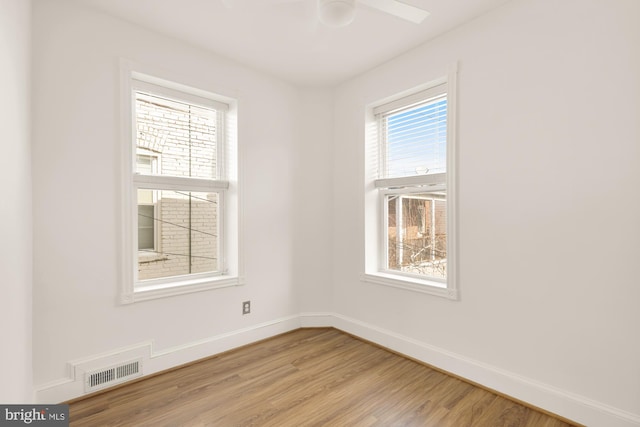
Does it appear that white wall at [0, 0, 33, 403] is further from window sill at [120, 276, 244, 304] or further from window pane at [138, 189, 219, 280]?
window pane at [138, 189, 219, 280]

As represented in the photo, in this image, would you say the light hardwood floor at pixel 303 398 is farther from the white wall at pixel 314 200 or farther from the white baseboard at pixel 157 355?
the white wall at pixel 314 200

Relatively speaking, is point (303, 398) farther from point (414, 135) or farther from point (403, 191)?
point (414, 135)

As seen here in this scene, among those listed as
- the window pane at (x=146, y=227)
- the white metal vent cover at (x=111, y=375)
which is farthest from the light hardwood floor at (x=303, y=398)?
the window pane at (x=146, y=227)

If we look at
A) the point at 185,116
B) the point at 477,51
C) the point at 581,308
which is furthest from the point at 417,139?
the point at 185,116

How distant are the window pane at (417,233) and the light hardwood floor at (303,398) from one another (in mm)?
806

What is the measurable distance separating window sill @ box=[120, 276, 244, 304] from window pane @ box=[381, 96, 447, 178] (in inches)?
69.8

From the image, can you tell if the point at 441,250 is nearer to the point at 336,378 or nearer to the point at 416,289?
the point at 416,289

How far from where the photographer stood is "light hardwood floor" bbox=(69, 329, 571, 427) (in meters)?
1.83

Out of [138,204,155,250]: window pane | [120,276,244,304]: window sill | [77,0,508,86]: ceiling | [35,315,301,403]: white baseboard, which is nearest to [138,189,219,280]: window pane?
[138,204,155,250]: window pane

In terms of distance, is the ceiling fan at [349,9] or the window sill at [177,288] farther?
the window sill at [177,288]

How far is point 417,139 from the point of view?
9.16 ft

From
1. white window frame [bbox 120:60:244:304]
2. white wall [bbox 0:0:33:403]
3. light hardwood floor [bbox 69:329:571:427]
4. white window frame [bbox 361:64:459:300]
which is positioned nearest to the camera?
white wall [bbox 0:0:33:403]

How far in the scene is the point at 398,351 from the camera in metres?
2.71

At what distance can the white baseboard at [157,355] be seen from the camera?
197cm
